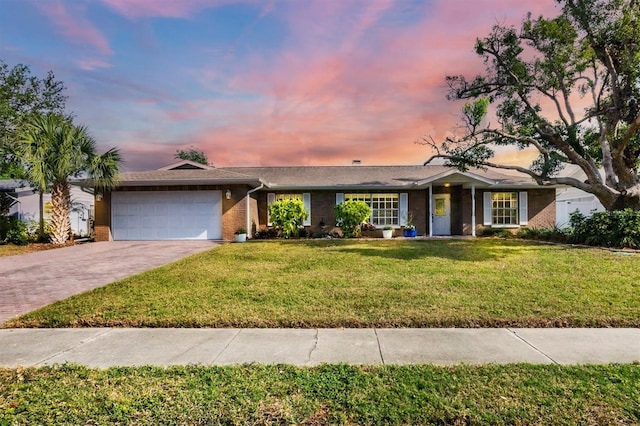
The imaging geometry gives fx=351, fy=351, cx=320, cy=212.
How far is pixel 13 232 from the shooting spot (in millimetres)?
15828

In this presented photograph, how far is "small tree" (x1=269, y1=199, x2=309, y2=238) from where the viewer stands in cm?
1595

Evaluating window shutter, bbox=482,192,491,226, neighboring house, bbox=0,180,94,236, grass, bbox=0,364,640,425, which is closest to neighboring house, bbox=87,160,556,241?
window shutter, bbox=482,192,491,226

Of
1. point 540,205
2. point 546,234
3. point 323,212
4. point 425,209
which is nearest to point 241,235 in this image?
point 323,212

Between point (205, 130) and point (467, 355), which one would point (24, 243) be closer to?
point (205, 130)

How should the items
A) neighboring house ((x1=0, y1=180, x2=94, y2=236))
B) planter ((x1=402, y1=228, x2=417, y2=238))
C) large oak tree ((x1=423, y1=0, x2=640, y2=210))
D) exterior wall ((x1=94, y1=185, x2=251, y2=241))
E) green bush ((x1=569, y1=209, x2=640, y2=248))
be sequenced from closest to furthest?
green bush ((x1=569, y1=209, x2=640, y2=248))
large oak tree ((x1=423, y1=0, x2=640, y2=210))
exterior wall ((x1=94, y1=185, x2=251, y2=241))
planter ((x1=402, y1=228, x2=417, y2=238))
neighboring house ((x1=0, y1=180, x2=94, y2=236))

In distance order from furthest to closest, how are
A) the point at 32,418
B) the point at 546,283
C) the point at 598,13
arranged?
the point at 598,13, the point at 546,283, the point at 32,418

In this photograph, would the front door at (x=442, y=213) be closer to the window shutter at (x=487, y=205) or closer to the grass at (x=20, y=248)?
the window shutter at (x=487, y=205)

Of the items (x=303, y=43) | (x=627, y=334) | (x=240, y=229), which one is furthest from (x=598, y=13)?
(x=240, y=229)

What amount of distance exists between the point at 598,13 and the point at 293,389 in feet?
53.6

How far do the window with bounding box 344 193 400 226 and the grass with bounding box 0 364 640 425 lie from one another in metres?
14.7

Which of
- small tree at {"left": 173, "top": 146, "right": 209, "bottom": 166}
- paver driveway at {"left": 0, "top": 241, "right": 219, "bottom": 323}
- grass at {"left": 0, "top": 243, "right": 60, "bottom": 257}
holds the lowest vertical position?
paver driveway at {"left": 0, "top": 241, "right": 219, "bottom": 323}

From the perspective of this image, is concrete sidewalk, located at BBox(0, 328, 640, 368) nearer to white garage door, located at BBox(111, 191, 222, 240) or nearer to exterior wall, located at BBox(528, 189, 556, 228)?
white garage door, located at BBox(111, 191, 222, 240)

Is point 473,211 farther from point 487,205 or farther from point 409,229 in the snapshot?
point 409,229

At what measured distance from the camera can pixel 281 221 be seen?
52.8 feet
